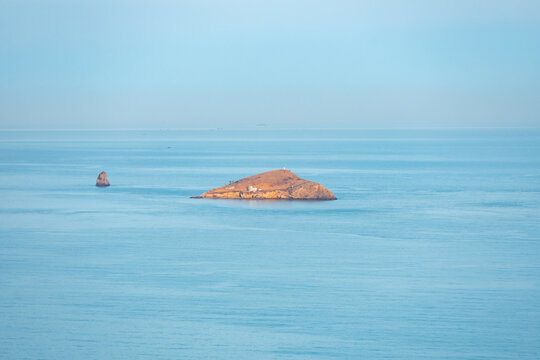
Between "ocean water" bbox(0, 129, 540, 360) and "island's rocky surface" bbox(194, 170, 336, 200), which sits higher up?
"island's rocky surface" bbox(194, 170, 336, 200)

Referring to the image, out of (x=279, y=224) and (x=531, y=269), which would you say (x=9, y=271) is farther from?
(x=531, y=269)

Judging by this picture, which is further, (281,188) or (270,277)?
(281,188)

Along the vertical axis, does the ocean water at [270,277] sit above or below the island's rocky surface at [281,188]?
below

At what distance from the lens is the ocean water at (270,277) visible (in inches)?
1377

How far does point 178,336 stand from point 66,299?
30.5 feet

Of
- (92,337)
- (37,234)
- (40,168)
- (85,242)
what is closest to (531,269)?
(92,337)

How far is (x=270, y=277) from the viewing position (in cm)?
4666

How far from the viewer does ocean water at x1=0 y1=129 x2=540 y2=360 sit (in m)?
35.0

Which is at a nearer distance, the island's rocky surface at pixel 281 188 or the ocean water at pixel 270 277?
the ocean water at pixel 270 277

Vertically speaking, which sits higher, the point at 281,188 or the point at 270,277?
the point at 281,188

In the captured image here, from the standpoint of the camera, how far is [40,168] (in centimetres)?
13675

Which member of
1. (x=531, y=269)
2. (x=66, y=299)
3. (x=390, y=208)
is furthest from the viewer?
(x=390, y=208)

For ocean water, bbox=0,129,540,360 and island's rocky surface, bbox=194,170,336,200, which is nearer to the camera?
ocean water, bbox=0,129,540,360

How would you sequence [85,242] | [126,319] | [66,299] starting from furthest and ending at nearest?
1. [85,242]
2. [66,299]
3. [126,319]
